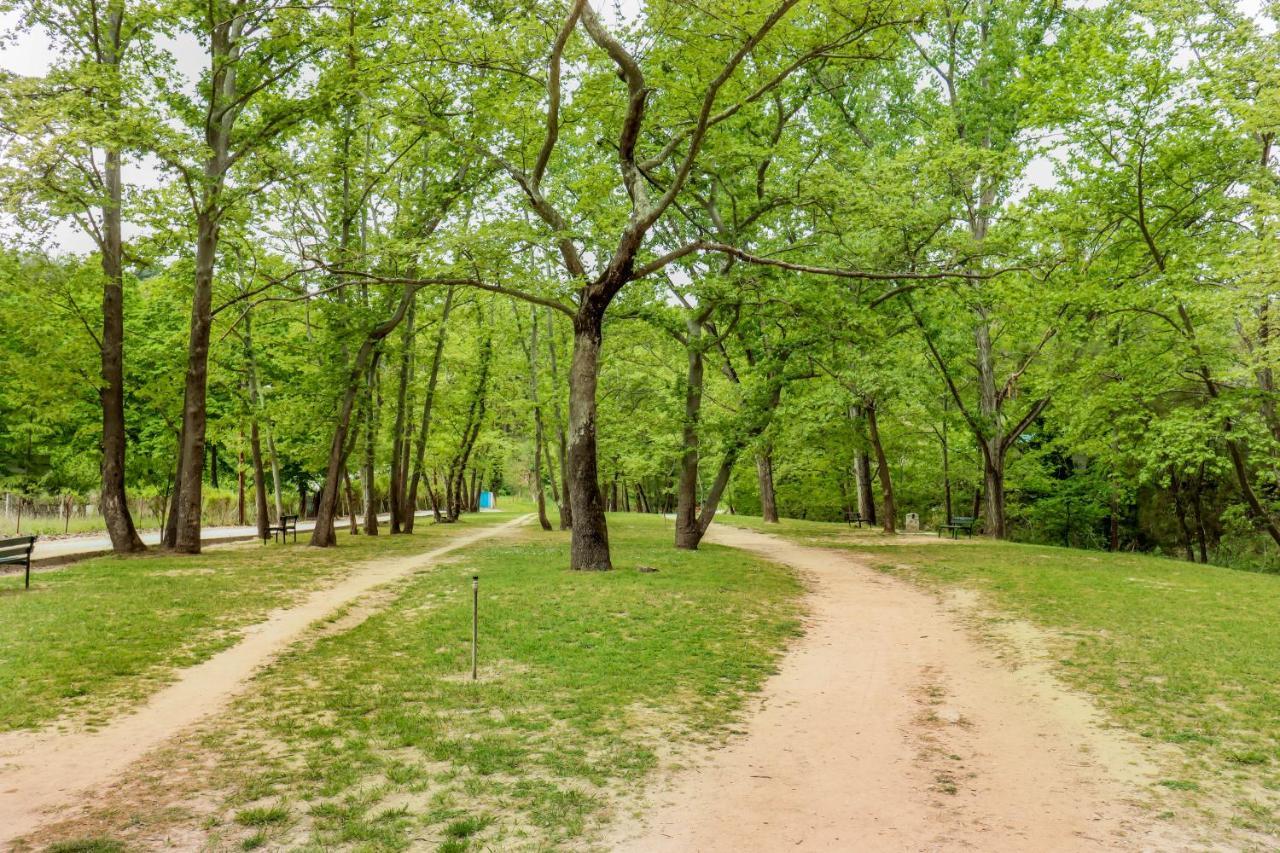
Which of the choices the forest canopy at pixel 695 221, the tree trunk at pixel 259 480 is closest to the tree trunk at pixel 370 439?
the forest canopy at pixel 695 221

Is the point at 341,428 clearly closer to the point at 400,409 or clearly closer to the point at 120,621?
the point at 400,409

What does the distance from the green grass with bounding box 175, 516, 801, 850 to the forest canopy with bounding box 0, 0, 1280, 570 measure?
348cm

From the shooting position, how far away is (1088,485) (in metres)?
26.5

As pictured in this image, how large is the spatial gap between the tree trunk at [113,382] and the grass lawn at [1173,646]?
1595cm

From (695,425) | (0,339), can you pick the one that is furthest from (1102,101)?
(0,339)

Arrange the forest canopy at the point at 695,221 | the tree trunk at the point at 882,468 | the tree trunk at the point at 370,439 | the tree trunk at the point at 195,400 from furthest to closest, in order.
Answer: the tree trunk at the point at 882,468 < the tree trunk at the point at 370,439 < the tree trunk at the point at 195,400 < the forest canopy at the point at 695,221

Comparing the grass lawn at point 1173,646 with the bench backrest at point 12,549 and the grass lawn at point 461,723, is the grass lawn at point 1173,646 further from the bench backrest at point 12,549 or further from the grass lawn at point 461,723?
the bench backrest at point 12,549

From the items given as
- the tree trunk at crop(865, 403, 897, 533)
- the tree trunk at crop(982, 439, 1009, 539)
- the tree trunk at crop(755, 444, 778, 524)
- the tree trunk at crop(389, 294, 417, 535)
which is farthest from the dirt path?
the tree trunk at crop(755, 444, 778, 524)

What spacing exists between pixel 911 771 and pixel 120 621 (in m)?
9.28

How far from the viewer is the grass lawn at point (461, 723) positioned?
4.57 m

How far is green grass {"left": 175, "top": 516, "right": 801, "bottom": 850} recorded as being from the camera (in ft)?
15.4

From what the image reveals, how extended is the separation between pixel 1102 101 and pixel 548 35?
12.0 metres

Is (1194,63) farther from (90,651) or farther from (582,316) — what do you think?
(90,651)

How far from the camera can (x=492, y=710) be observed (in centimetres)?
673
